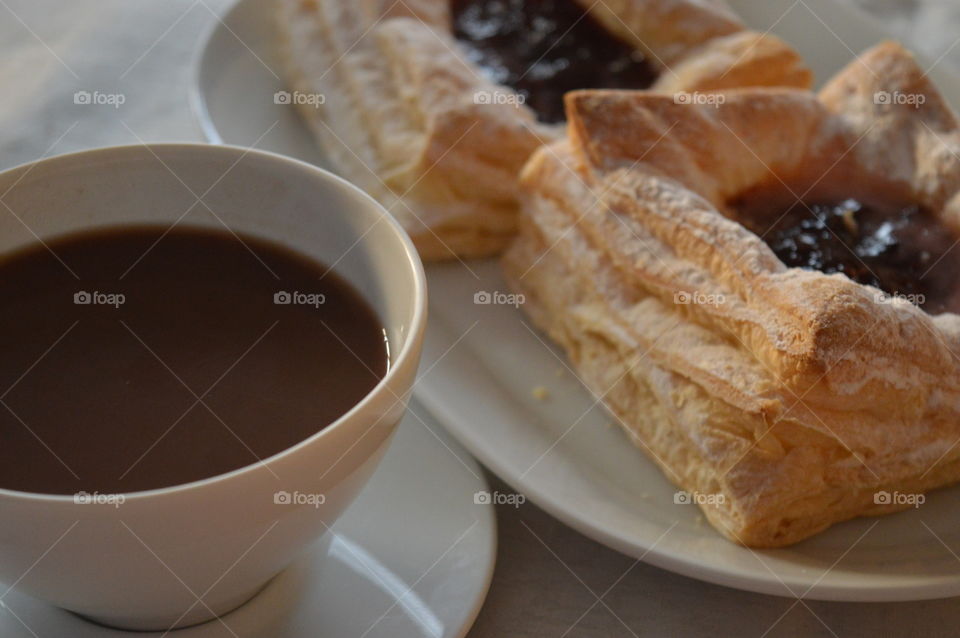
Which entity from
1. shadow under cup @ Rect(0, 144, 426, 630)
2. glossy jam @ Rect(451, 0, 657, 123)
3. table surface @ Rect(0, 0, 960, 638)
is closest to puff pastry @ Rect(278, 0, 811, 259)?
glossy jam @ Rect(451, 0, 657, 123)

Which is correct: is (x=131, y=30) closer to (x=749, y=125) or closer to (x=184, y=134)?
(x=184, y=134)

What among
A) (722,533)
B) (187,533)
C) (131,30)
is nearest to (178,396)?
(187,533)

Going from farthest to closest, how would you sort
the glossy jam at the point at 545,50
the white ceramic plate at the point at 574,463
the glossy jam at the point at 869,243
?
the glossy jam at the point at 545,50
the glossy jam at the point at 869,243
the white ceramic plate at the point at 574,463

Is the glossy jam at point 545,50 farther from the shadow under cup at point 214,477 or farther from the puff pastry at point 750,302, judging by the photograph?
the shadow under cup at point 214,477

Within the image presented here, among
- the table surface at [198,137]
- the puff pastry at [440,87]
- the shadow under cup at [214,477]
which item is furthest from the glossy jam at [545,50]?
the shadow under cup at [214,477]

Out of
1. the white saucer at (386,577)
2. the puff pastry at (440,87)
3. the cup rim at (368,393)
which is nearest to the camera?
the cup rim at (368,393)

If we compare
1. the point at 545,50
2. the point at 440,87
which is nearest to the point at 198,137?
the point at 440,87

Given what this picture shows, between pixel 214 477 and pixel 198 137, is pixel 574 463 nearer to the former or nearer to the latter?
pixel 214 477
